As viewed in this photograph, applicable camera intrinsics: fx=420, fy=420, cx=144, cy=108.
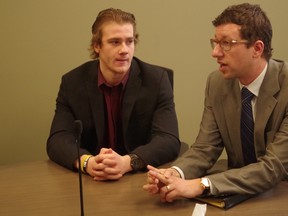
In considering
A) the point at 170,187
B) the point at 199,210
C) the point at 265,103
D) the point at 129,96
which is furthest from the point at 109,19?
the point at 199,210

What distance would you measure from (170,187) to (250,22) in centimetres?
76

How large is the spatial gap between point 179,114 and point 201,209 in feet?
6.14

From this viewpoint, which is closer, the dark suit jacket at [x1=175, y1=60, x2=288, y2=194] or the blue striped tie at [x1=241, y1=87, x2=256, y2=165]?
the dark suit jacket at [x1=175, y1=60, x2=288, y2=194]

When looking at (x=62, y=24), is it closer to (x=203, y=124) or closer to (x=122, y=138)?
(x=122, y=138)

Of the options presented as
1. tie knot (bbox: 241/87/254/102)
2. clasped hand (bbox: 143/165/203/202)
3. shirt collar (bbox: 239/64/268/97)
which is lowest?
clasped hand (bbox: 143/165/203/202)

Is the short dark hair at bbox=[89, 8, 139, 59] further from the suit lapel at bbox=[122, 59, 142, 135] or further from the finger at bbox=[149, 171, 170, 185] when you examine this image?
the finger at bbox=[149, 171, 170, 185]

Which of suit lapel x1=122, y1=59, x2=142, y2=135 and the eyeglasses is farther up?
the eyeglasses

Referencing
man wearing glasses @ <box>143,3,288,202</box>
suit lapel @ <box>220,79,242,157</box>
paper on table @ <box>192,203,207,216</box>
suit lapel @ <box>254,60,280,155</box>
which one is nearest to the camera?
paper on table @ <box>192,203,207,216</box>

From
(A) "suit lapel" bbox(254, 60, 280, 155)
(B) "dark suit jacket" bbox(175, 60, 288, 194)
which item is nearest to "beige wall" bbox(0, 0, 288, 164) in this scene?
(B) "dark suit jacket" bbox(175, 60, 288, 194)

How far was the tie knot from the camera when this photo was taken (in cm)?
179

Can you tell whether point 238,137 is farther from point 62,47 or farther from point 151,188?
point 62,47

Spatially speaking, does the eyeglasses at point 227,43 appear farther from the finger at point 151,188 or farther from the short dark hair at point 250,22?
the finger at point 151,188

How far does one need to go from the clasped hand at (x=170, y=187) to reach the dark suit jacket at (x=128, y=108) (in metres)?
0.57

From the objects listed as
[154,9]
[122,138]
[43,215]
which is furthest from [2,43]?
[43,215]
